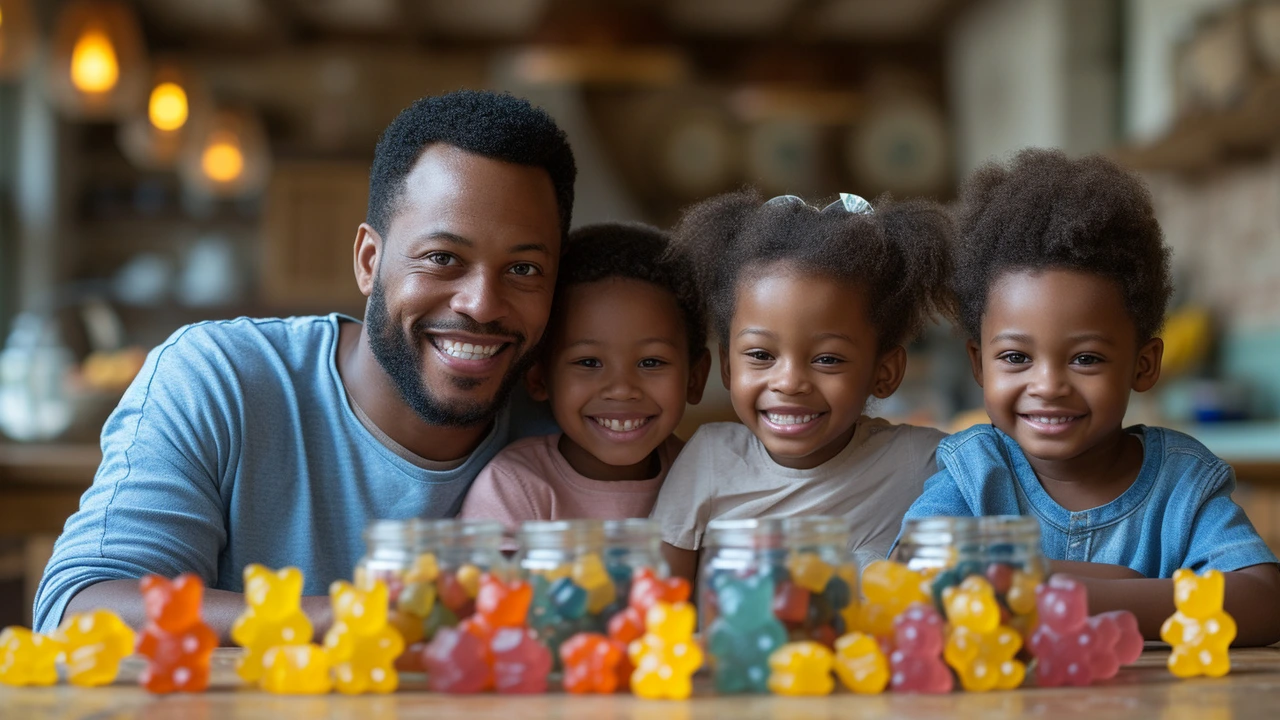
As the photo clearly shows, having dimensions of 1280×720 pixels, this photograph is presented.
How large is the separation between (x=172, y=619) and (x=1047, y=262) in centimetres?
85

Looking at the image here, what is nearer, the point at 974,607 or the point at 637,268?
the point at 974,607

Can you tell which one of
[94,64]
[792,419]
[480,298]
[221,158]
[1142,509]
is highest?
[221,158]

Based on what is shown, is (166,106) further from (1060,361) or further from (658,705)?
(658,705)

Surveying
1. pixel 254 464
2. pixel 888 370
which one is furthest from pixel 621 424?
pixel 254 464

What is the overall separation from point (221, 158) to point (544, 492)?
442 centimetres

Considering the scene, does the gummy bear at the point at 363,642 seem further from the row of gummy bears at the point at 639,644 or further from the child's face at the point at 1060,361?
the child's face at the point at 1060,361

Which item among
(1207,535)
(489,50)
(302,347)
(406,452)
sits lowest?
(1207,535)

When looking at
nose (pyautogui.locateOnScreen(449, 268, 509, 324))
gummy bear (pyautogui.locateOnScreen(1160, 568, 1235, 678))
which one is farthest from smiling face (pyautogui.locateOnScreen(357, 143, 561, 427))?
gummy bear (pyautogui.locateOnScreen(1160, 568, 1235, 678))

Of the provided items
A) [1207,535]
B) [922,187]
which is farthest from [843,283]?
[922,187]

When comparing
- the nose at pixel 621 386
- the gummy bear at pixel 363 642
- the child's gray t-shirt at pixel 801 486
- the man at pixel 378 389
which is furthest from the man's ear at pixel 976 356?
the gummy bear at pixel 363 642

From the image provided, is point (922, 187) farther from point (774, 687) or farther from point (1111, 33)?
point (774, 687)

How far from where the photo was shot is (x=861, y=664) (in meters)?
0.93

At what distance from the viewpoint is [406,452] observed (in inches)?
60.5

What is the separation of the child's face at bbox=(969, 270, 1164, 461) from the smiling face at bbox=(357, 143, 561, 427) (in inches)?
19.9
